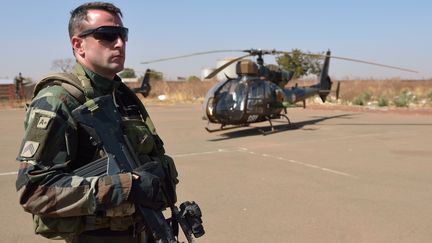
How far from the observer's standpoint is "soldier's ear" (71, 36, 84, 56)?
78.8 inches

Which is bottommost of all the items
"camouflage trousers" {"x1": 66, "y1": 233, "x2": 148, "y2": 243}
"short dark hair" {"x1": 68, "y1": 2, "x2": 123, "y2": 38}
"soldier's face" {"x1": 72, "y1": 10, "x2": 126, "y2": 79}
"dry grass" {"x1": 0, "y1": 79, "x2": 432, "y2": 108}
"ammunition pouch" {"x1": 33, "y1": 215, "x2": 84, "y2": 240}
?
"dry grass" {"x1": 0, "y1": 79, "x2": 432, "y2": 108}

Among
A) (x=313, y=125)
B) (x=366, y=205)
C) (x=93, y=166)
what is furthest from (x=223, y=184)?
(x=313, y=125)

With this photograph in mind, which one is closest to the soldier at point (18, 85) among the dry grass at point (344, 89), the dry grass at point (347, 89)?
the dry grass at point (344, 89)

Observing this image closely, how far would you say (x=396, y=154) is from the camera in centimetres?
879

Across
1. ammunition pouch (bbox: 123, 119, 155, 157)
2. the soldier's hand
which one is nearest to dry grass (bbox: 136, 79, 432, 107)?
ammunition pouch (bbox: 123, 119, 155, 157)

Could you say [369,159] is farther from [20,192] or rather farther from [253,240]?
[20,192]

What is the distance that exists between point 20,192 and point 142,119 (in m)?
0.71

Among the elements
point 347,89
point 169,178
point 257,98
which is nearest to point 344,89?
point 347,89

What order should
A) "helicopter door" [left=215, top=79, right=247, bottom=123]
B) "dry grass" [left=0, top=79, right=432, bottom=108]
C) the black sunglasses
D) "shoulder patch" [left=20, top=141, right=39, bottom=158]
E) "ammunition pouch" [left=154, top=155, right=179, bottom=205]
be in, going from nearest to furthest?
"shoulder patch" [left=20, top=141, right=39, bottom=158] → the black sunglasses → "ammunition pouch" [left=154, top=155, right=179, bottom=205] → "helicopter door" [left=215, top=79, right=247, bottom=123] → "dry grass" [left=0, top=79, right=432, bottom=108]

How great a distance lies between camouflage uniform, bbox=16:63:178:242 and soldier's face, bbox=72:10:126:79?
8.2 inches

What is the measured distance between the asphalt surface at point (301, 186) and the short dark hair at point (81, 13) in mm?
2824

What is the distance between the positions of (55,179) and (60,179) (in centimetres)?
2

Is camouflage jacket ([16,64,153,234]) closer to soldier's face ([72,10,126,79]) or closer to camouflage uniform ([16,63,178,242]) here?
camouflage uniform ([16,63,178,242])

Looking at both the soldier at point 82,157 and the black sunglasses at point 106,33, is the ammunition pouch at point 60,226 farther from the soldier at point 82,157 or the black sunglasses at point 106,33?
the black sunglasses at point 106,33
